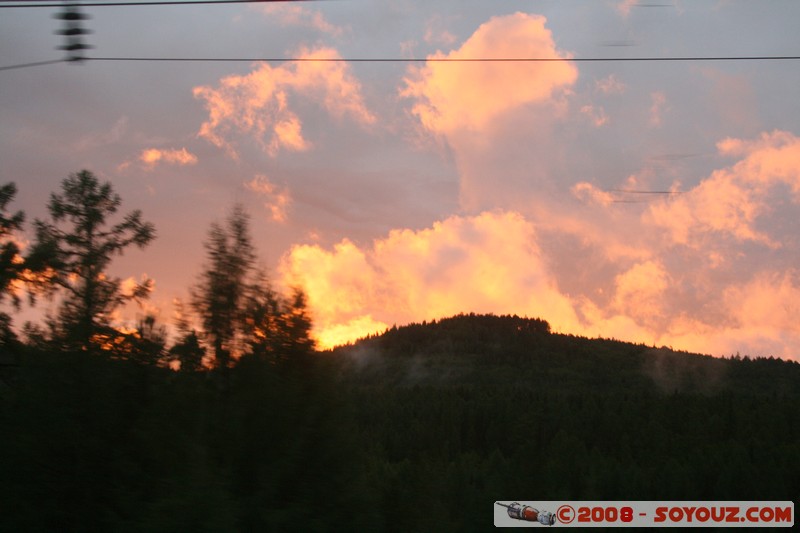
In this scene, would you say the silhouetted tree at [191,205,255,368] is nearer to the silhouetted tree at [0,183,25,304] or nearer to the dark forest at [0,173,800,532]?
the dark forest at [0,173,800,532]

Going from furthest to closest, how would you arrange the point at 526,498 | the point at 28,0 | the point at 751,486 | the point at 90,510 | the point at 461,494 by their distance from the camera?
the point at 751,486, the point at 526,498, the point at 461,494, the point at 90,510, the point at 28,0

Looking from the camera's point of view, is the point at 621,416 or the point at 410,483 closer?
the point at 410,483

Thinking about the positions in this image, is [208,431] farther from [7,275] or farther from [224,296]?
[7,275]

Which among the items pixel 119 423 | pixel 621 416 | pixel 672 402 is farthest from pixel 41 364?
pixel 672 402

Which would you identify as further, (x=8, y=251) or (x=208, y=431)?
(x=8, y=251)

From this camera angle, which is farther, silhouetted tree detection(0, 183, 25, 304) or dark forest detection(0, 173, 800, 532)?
silhouetted tree detection(0, 183, 25, 304)

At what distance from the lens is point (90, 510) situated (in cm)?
1283

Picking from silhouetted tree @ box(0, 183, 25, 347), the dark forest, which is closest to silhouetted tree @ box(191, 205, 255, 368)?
the dark forest

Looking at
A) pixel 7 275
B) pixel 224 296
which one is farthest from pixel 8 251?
pixel 224 296

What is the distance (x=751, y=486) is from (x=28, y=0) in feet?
132

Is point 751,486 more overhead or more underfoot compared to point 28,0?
more underfoot

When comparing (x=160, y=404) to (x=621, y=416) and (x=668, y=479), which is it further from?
(x=621, y=416)

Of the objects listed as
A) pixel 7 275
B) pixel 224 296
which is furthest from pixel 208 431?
pixel 7 275

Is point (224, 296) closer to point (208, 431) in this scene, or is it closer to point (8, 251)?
point (208, 431)
